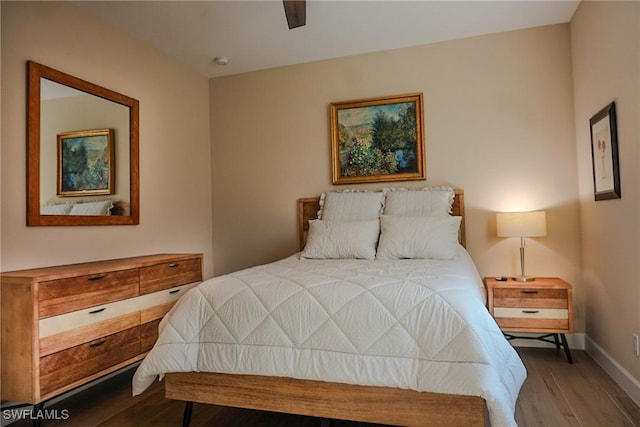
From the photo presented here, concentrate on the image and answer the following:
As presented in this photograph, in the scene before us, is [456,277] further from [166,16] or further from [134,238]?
[166,16]

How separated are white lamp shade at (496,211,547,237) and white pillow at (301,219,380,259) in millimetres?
990

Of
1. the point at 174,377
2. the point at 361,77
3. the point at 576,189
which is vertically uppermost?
the point at 361,77

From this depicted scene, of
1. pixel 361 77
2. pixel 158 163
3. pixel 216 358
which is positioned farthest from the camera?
pixel 361 77

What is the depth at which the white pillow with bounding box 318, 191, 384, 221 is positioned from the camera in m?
3.45

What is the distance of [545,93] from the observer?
3.35 metres

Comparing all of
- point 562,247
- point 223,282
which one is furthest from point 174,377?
point 562,247

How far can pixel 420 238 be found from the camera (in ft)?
9.70

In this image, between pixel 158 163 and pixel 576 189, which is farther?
pixel 158 163

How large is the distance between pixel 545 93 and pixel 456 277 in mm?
2193

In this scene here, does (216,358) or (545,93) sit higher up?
(545,93)

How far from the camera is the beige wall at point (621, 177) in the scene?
7.22 feet

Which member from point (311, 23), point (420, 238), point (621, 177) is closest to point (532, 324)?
point (420, 238)

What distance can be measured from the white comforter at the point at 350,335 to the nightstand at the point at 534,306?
3.40ft

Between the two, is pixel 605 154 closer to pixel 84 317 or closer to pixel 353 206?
pixel 353 206
